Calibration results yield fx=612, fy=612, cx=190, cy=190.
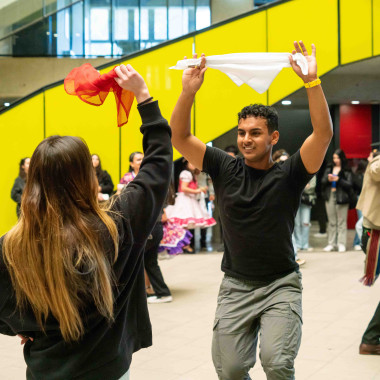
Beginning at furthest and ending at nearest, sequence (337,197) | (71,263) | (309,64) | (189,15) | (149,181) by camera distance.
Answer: (189,15) → (337,197) → (309,64) → (149,181) → (71,263)

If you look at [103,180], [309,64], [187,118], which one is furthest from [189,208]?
[309,64]

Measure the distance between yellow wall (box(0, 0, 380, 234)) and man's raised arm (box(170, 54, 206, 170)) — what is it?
750cm

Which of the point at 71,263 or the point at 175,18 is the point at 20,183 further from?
the point at 71,263

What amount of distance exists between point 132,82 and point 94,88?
259 millimetres

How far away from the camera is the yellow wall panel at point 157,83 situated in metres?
10.9

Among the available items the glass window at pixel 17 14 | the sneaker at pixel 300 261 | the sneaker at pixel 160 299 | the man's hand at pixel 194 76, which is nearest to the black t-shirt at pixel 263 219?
the man's hand at pixel 194 76

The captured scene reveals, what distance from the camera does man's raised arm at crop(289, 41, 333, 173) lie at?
122 inches

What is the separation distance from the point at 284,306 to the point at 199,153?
974 mm

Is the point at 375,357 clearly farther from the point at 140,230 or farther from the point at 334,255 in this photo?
the point at 334,255

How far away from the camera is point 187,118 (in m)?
3.36

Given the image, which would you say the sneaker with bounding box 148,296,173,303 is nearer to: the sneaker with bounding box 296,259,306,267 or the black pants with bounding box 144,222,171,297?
the black pants with bounding box 144,222,171,297

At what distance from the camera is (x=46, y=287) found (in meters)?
1.86

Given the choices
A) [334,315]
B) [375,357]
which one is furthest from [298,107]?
[375,357]

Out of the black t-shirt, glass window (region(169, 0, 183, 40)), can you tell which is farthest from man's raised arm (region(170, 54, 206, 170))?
glass window (region(169, 0, 183, 40))
